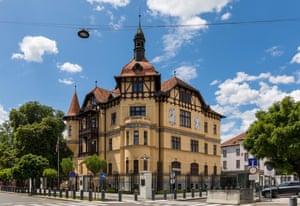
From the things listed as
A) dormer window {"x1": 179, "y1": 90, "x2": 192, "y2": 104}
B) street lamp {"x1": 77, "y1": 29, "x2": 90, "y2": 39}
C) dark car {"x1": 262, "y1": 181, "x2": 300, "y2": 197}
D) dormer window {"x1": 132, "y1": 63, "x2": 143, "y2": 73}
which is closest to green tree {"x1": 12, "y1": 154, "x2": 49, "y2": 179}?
dormer window {"x1": 132, "y1": 63, "x2": 143, "y2": 73}

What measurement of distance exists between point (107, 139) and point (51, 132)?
11819mm

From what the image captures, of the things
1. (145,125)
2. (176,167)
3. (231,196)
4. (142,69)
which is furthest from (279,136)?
(142,69)

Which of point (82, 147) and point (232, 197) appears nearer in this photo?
point (232, 197)

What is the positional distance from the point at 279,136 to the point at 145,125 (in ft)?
76.9

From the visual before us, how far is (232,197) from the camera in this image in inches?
974

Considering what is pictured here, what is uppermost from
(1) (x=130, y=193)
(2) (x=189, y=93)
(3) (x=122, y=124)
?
(2) (x=189, y=93)

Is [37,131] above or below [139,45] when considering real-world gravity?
below

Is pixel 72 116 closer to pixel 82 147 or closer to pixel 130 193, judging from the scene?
pixel 82 147

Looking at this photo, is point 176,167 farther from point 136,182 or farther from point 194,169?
point 136,182

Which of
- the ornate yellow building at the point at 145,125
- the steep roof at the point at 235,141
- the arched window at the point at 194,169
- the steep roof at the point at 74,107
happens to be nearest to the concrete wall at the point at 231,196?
the ornate yellow building at the point at 145,125

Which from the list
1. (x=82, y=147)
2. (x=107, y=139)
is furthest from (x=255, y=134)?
(x=82, y=147)

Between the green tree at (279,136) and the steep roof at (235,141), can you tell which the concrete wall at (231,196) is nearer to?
the green tree at (279,136)

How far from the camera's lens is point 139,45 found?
47500 mm

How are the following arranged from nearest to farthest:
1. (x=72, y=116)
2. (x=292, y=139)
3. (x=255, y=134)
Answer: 1. (x=292, y=139)
2. (x=255, y=134)
3. (x=72, y=116)
